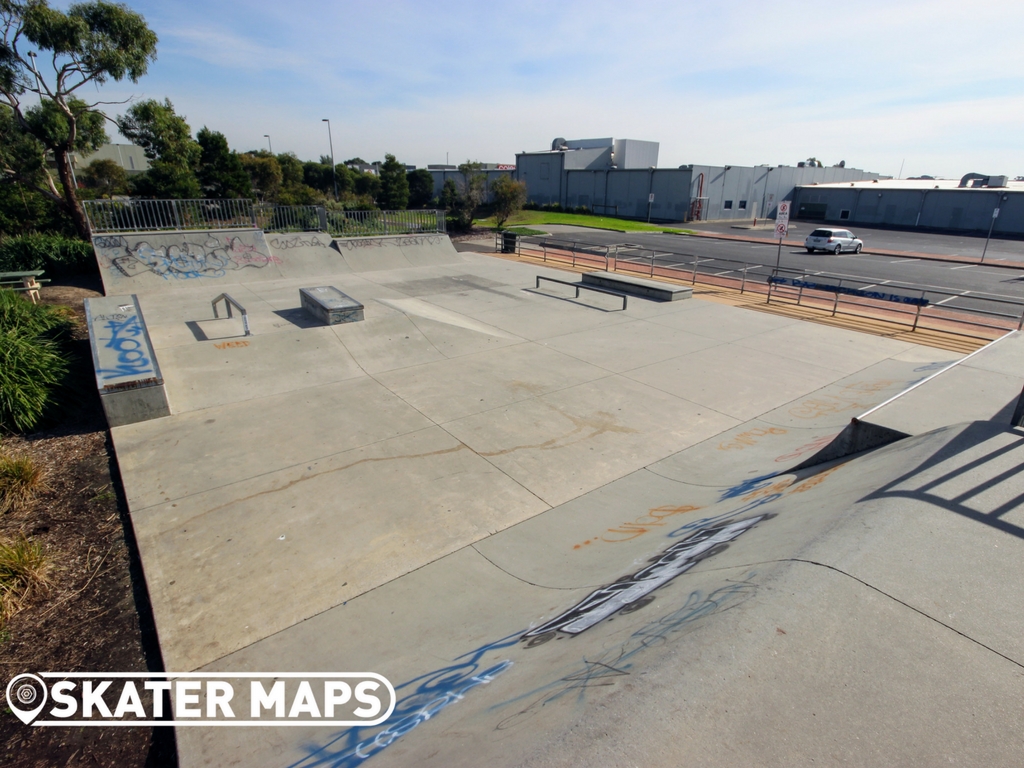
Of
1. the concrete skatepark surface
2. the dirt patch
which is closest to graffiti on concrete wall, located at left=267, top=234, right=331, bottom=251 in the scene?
the concrete skatepark surface

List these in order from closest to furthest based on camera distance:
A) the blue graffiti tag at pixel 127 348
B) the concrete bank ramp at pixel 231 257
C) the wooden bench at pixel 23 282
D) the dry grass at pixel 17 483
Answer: the dry grass at pixel 17 483, the blue graffiti tag at pixel 127 348, the wooden bench at pixel 23 282, the concrete bank ramp at pixel 231 257

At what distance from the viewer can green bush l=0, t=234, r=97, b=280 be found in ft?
51.9

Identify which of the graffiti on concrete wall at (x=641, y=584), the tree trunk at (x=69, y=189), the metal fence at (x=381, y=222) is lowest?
the graffiti on concrete wall at (x=641, y=584)

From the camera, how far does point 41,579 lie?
183 inches

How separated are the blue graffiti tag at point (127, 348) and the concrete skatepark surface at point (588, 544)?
0.79 meters

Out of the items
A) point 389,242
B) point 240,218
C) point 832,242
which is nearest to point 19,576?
point 389,242

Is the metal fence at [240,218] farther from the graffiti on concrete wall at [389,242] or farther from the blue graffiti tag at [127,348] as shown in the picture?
the blue graffiti tag at [127,348]

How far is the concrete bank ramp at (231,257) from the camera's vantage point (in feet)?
52.8

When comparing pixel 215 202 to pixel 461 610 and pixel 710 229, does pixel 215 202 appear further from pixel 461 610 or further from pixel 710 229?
pixel 710 229

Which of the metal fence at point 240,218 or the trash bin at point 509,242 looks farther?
the trash bin at point 509,242

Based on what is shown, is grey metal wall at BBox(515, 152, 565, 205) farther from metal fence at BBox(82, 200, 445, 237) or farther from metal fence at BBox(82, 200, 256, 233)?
metal fence at BBox(82, 200, 256, 233)

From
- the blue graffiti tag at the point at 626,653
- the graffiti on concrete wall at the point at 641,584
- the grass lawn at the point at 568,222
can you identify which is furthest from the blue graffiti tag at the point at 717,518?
the grass lawn at the point at 568,222

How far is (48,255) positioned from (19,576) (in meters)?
17.1

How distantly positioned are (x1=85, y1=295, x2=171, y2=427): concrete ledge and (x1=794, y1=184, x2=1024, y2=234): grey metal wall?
57194mm
